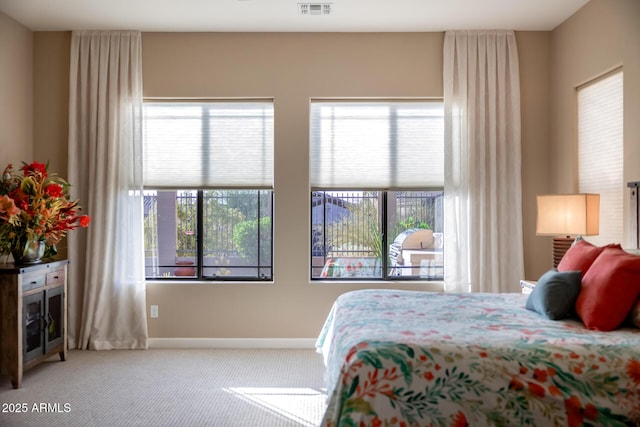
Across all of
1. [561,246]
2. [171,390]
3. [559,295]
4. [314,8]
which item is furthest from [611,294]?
[314,8]

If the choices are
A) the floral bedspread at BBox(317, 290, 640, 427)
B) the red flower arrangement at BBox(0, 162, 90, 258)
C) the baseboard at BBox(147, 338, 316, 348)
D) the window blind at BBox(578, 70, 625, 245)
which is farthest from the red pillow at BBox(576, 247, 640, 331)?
the red flower arrangement at BBox(0, 162, 90, 258)

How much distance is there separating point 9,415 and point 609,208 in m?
4.53

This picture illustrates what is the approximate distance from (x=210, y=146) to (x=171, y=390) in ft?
7.47

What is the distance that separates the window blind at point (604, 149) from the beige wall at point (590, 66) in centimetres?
8

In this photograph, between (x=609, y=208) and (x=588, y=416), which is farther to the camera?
(x=609, y=208)

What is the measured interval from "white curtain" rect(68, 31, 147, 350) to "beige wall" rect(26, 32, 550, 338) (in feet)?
0.55

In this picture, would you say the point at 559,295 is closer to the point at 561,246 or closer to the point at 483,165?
the point at 561,246

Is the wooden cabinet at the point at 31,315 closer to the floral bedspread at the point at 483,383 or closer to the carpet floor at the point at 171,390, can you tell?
the carpet floor at the point at 171,390

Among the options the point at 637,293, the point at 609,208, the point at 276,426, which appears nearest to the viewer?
the point at 637,293

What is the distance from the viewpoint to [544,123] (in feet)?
15.0

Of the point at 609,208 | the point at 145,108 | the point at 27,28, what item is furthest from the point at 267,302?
the point at 27,28

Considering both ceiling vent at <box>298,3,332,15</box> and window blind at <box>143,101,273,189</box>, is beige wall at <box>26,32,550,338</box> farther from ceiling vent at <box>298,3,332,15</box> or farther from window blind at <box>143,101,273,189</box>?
ceiling vent at <box>298,3,332,15</box>

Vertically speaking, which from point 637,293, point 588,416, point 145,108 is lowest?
point 588,416

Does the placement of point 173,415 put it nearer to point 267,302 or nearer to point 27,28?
point 267,302
